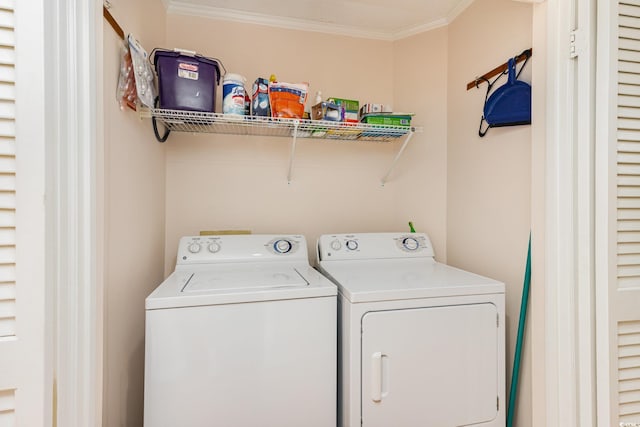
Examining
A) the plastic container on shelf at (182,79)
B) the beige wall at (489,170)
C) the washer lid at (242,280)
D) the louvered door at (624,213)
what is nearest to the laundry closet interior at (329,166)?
the beige wall at (489,170)

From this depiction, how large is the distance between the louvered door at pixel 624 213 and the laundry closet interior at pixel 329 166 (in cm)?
41

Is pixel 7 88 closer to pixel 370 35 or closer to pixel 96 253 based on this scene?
pixel 96 253

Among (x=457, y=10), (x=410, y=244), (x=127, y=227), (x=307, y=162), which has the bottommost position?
(x=410, y=244)

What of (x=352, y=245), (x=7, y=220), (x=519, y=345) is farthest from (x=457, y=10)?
(x=7, y=220)

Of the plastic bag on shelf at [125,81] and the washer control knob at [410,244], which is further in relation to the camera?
the washer control knob at [410,244]

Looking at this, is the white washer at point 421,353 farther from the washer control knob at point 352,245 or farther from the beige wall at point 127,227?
the beige wall at point 127,227

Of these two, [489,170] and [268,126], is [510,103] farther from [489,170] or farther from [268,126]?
[268,126]

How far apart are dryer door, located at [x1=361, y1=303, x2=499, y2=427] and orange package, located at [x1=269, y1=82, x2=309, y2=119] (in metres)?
1.14

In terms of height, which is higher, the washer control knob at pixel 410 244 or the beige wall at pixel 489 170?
the beige wall at pixel 489 170

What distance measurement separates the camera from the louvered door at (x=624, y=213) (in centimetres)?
99

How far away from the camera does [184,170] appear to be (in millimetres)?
1927

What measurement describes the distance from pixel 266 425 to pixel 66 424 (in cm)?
69

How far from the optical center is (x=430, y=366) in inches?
50.7

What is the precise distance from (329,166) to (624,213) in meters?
1.55
